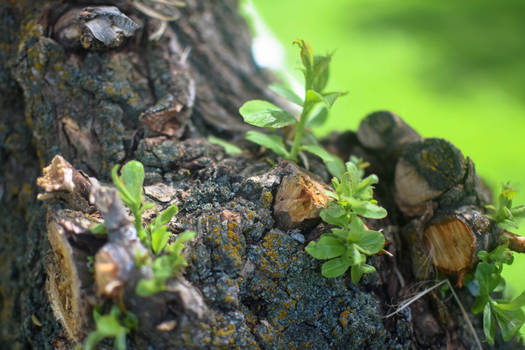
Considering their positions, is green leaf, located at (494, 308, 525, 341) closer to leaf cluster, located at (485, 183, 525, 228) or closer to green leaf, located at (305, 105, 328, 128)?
leaf cluster, located at (485, 183, 525, 228)

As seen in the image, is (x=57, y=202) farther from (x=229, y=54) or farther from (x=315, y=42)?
(x=315, y=42)

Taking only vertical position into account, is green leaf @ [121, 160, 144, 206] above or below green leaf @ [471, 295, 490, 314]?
above

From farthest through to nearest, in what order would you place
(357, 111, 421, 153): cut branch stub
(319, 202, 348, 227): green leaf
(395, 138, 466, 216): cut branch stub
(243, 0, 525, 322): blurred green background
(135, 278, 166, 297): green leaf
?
(243, 0, 525, 322): blurred green background < (357, 111, 421, 153): cut branch stub < (395, 138, 466, 216): cut branch stub < (319, 202, 348, 227): green leaf < (135, 278, 166, 297): green leaf

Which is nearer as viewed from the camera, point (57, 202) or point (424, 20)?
→ point (57, 202)

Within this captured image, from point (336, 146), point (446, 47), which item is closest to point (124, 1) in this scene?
point (336, 146)

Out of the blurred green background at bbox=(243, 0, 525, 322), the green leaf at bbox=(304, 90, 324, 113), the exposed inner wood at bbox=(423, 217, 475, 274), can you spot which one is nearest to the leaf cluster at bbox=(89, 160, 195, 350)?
the green leaf at bbox=(304, 90, 324, 113)

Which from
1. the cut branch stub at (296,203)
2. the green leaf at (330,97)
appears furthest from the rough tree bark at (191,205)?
the green leaf at (330,97)
